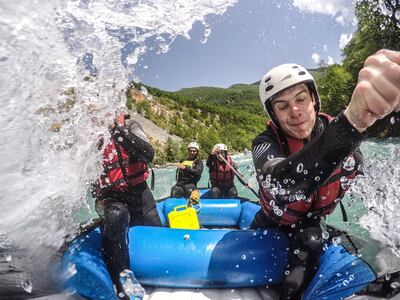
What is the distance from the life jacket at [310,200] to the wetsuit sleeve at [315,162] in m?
0.53

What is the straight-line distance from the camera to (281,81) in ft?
6.35

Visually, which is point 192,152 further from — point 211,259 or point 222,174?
point 211,259

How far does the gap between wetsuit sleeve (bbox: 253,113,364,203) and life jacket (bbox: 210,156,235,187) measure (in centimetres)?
502

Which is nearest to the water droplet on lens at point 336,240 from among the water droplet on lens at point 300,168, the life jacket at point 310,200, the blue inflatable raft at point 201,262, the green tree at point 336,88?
the blue inflatable raft at point 201,262

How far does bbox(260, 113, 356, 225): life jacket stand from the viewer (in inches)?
81.4

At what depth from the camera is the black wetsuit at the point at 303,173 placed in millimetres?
1239

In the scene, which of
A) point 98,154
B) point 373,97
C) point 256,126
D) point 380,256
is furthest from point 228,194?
point 256,126

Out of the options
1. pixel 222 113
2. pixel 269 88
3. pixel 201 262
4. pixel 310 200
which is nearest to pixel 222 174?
pixel 201 262

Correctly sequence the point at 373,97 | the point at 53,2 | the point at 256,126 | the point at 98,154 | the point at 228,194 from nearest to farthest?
1. the point at 373,97
2. the point at 53,2
3. the point at 98,154
4. the point at 228,194
5. the point at 256,126

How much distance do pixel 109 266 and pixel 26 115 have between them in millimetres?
1340

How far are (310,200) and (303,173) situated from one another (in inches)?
34.0

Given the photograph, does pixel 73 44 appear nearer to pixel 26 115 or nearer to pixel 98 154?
pixel 26 115

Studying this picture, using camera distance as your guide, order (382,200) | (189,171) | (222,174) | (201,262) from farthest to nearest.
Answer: (189,171), (222,174), (382,200), (201,262)

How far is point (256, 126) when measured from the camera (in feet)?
145
